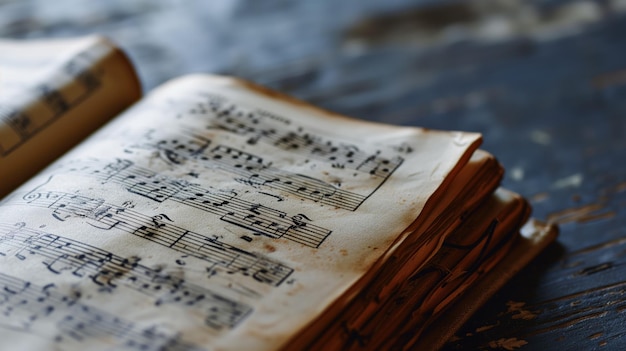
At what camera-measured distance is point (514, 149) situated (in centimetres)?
94

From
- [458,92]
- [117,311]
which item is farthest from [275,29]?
[117,311]

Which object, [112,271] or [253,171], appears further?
[253,171]

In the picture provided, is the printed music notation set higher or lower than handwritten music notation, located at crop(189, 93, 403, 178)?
lower

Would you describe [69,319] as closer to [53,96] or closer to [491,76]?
[53,96]

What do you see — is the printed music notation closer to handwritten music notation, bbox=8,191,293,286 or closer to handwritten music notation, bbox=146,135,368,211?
handwritten music notation, bbox=8,191,293,286

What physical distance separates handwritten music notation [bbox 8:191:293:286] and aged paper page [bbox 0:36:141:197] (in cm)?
9

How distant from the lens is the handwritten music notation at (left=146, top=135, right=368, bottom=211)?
65cm

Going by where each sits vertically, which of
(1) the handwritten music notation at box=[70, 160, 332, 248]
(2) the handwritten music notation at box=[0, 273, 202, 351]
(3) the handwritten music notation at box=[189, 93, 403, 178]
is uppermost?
(3) the handwritten music notation at box=[189, 93, 403, 178]

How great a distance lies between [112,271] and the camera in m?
0.56

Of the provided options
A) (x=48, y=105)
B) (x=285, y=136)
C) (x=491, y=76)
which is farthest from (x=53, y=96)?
(x=491, y=76)

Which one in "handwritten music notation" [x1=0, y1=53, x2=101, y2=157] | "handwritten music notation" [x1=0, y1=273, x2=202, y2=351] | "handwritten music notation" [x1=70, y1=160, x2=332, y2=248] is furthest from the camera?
"handwritten music notation" [x1=0, y1=53, x2=101, y2=157]

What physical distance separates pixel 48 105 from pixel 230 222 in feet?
1.02

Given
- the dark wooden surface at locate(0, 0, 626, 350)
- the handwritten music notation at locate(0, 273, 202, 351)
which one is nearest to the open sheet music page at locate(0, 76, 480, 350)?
the handwritten music notation at locate(0, 273, 202, 351)

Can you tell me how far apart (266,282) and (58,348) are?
6.0 inches
